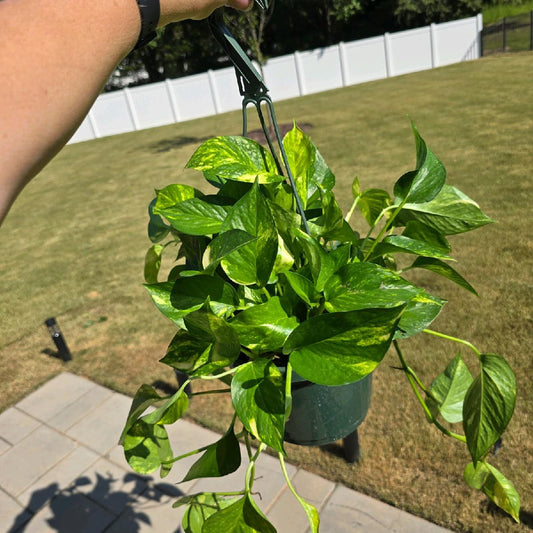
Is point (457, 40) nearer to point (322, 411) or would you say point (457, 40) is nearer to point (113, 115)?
point (113, 115)

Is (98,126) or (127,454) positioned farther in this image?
(98,126)

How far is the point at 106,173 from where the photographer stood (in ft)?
30.5

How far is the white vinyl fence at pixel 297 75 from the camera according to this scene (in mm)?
15242

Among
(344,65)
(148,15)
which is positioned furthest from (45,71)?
(344,65)

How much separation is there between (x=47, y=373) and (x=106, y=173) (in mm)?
6916

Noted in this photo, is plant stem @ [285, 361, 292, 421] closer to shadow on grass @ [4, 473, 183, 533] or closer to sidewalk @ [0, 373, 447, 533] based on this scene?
sidewalk @ [0, 373, 447, 533]

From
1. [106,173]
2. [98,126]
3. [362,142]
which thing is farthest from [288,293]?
[98,126]

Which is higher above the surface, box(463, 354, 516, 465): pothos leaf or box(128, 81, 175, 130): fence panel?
box(463, 354, 516, 465): pothos leaf

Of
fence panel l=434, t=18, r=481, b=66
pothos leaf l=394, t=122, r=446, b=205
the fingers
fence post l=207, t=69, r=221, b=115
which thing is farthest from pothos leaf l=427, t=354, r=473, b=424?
fence panel l=434, t=18, r=481, b=66

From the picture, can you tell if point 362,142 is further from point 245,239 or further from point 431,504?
point 245,239

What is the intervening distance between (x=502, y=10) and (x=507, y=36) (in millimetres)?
8070

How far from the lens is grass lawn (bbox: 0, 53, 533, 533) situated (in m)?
2.03

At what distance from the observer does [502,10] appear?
2162 cm

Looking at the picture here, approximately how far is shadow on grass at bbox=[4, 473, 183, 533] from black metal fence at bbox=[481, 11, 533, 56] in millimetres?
17168
